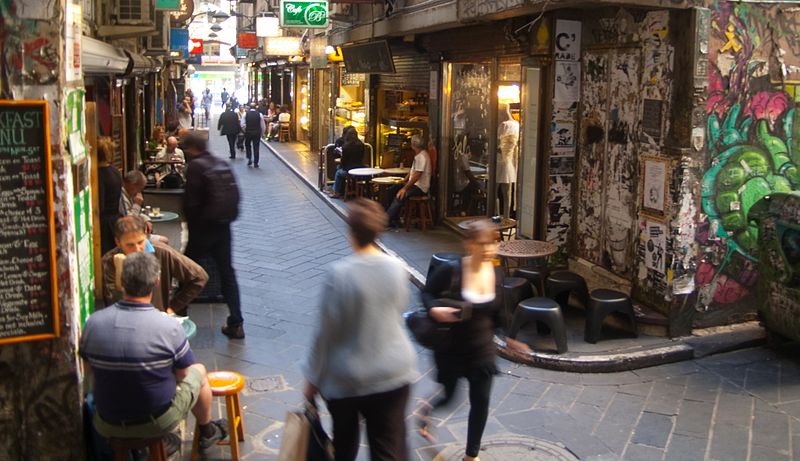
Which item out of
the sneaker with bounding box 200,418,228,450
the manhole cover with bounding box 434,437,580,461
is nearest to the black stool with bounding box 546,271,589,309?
the manhole cover with bounding box 434,437,580,461

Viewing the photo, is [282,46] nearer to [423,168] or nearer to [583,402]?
[423,168]

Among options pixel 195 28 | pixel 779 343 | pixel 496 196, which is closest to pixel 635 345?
pixel 779 343

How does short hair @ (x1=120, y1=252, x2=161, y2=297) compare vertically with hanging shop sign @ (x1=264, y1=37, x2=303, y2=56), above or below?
below

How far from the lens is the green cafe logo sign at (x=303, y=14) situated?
16656mm

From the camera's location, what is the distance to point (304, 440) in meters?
3.80

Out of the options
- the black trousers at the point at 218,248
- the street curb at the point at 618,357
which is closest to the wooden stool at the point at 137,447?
the black trousers at the point at 218,248

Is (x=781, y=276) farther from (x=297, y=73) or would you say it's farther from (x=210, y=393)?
(x=297, y=73)

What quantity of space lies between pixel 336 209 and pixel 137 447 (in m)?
10.4

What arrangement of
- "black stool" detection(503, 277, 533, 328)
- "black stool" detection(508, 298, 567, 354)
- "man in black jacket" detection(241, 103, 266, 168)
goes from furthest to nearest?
"man in black jacket" detection(241, 103, 266, 168) → "black stool" detection(503, 277, 533, 328) → "black stool" detection(508, 298, 567, 354)

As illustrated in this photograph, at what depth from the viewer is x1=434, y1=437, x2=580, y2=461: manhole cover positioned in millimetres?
5262

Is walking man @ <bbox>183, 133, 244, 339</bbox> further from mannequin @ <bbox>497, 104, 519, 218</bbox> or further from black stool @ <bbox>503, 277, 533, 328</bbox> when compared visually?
mannequin @ <bbox>497, 104, 519, 218</bbox>

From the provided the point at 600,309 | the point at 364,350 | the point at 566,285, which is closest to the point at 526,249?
the point at 566,285

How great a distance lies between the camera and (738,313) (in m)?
7.80

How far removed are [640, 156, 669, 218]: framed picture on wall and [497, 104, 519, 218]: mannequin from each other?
3.61m
